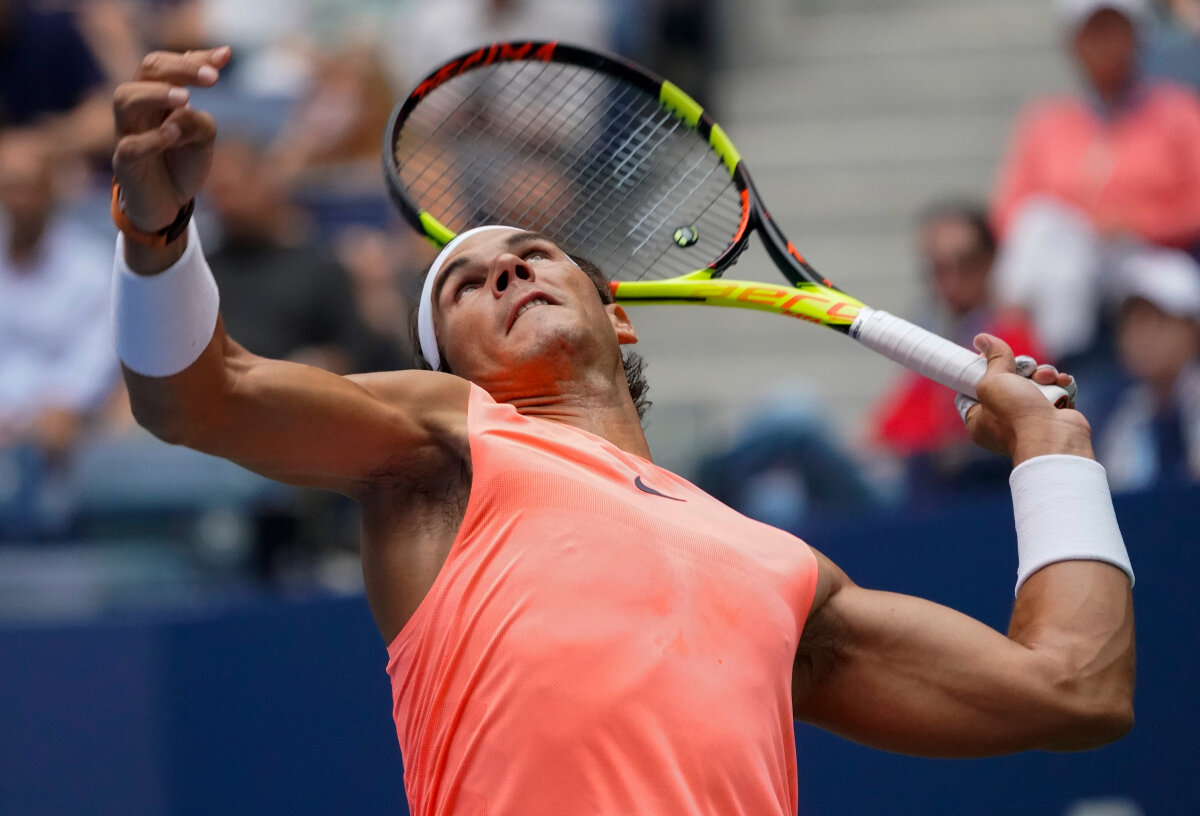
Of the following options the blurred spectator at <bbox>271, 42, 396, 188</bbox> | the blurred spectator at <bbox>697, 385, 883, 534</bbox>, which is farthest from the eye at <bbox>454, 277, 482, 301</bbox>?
the blurred spectator at <bbox>271, 42, 396, 188</bbox>

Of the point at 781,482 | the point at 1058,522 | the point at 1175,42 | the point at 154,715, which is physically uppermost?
the point at 1058,522

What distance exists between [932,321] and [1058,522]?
3126 mm

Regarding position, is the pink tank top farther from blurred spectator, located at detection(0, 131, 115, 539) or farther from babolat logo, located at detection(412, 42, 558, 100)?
blurred spectator, located at detection(0, 131, 115, 539)

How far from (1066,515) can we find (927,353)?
434 mm

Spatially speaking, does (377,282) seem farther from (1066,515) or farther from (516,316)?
(1066,515)

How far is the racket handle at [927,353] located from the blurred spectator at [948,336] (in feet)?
6.30

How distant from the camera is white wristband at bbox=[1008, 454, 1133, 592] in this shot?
246 cm

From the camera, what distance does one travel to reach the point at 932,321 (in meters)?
5.52

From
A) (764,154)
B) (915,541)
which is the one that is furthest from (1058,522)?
(764,154)

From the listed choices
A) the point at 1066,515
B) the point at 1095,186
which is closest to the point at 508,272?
the point at 1066,515

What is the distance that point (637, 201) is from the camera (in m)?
3.54

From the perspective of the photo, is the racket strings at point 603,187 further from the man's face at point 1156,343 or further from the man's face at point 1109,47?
the man's face at point 1109,47

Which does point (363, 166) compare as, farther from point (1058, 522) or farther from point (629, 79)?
point (1058, 522)

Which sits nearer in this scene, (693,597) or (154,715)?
(693,597)
